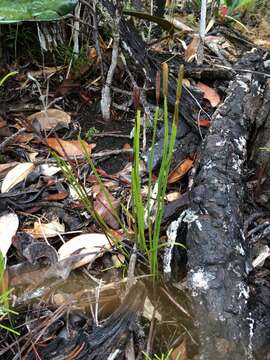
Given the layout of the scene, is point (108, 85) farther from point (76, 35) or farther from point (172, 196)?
point (172, 196)

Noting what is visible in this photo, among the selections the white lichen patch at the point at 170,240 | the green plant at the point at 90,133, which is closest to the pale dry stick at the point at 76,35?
the green plant at the point at 90,133

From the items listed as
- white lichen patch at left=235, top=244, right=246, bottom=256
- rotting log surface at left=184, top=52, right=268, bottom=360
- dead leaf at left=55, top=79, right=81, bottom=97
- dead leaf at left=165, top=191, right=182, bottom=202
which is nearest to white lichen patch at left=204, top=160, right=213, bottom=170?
rotting log surface at left=184, top=52, right=268, bottom=360

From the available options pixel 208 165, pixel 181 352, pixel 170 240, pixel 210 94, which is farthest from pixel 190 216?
pixel 210 94

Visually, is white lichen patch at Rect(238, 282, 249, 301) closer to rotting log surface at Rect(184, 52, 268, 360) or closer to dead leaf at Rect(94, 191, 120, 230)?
rotting log surface at Rect(184, 52, 268, 360)

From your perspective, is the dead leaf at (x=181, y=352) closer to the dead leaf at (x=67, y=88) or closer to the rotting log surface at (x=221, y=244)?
the rotting log surface at (x=221, y=244)

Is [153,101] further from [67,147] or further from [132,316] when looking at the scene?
[132,316]

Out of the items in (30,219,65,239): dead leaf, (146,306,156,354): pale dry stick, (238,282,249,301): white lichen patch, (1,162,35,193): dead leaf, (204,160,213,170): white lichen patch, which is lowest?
(146,306,156,354): pale dry stick
